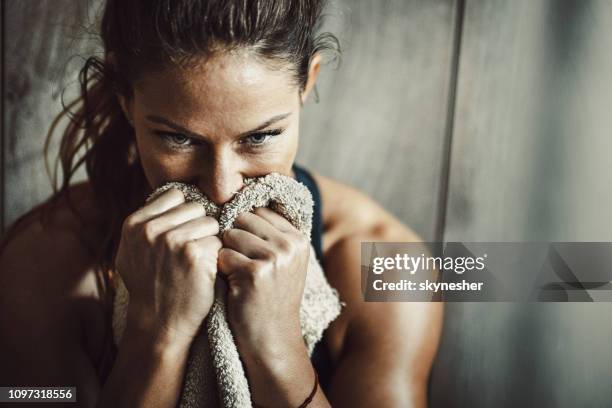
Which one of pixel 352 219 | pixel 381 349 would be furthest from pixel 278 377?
pixel 352 219

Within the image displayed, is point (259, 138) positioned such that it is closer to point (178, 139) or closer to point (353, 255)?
point (178, 139)

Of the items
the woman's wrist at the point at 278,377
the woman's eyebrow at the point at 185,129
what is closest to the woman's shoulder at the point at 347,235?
the woman's wrist at the point at 278,377

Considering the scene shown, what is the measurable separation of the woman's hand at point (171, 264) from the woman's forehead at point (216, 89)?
0.09m

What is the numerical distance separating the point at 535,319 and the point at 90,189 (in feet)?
1.97

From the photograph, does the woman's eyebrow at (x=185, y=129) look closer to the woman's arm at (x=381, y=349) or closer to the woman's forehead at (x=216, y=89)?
the woman's forehead at (x=216, y=89)

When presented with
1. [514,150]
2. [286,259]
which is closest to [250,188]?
[286,259]

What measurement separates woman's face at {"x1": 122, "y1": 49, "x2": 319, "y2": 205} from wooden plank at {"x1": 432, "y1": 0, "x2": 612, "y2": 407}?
31 centimetres

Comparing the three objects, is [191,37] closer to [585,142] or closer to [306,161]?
[306,161]

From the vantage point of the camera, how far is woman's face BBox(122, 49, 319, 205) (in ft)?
1.58

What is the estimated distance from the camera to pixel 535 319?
69 centimetres

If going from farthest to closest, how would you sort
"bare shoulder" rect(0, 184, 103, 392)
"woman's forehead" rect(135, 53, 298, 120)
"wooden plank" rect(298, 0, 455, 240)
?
"wooden plank" rect(298, 0, 455, 240), "bare shoulder" rect(0, 184, 103, 392), "woman's forehead" rect(135, 53, 298, 120)

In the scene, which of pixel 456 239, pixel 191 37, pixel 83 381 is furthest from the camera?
pixel 456 239

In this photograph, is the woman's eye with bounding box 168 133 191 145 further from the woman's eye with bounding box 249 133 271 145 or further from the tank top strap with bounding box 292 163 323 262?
the tank top strap with bounding box 292 163 323 262

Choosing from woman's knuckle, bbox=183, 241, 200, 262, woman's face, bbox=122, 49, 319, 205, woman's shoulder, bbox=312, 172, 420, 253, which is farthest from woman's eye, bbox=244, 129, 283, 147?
woman's shoulder, bbox=312, 172, 420, 253
